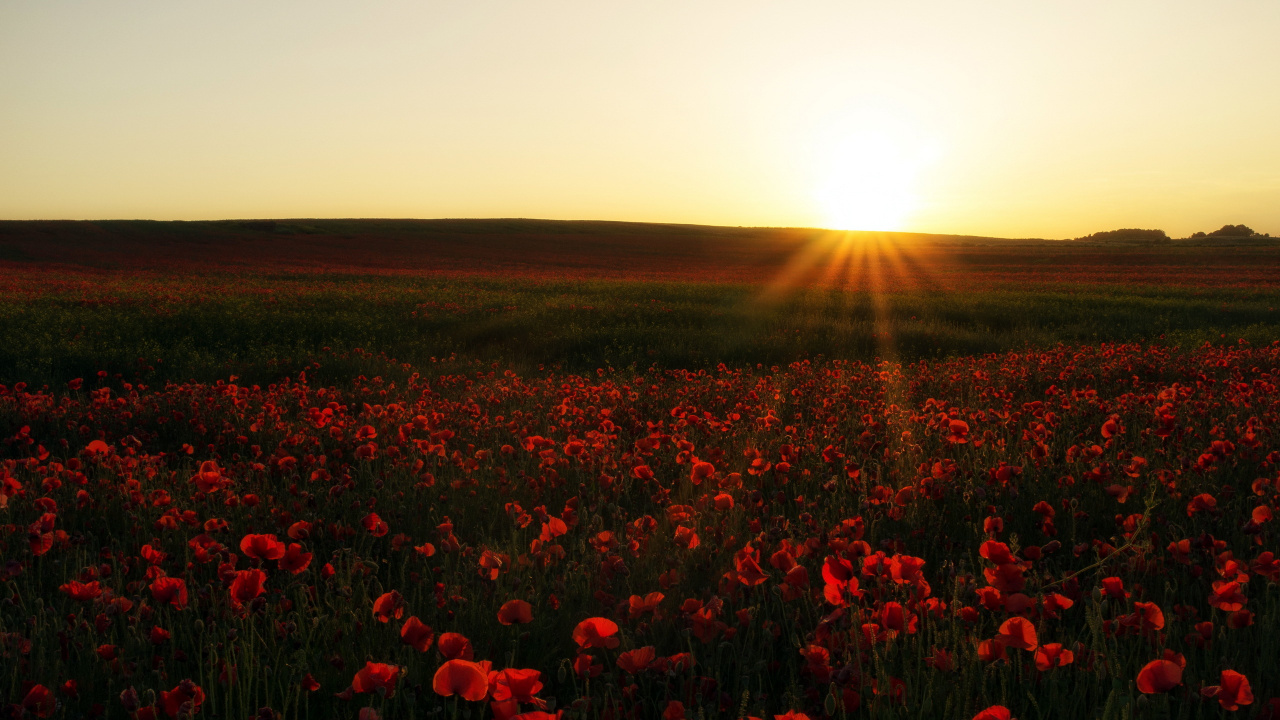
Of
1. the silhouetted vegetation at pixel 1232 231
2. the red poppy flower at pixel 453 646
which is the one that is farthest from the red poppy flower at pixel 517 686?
the silhouetted vegetation at pixel 1232 231

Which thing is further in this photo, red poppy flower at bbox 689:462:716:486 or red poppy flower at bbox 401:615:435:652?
red poppy flower at bbox 689:462:716:486

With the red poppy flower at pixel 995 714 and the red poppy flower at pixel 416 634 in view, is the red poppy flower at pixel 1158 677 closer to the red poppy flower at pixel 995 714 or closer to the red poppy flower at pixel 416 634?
the red poppy flower at pixel 995 714

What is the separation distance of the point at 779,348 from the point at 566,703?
958 cm

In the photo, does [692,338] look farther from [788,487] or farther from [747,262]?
[747,262]

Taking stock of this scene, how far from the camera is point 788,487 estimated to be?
152 inches

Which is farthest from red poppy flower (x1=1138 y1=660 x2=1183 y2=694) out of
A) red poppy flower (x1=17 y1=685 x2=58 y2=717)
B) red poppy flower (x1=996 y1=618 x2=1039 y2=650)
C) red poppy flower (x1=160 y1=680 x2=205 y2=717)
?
red poppy flower (x1=17 y1=685 x2=58 y2=717)

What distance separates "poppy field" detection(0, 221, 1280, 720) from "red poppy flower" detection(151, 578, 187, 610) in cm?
14

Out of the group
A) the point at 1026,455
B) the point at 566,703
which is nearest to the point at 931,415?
the point at 1026,455

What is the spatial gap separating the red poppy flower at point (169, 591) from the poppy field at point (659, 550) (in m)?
0.14

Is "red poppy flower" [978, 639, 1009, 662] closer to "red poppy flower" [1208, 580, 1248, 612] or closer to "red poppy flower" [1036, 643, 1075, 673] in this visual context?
"red poppy flower" [1036, 643, 1075, 673]

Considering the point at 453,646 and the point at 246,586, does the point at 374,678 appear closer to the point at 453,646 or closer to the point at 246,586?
the point at 453,646

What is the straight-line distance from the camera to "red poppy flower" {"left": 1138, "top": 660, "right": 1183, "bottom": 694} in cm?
133

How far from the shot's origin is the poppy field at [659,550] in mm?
1831

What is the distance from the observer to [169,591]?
1.95m
